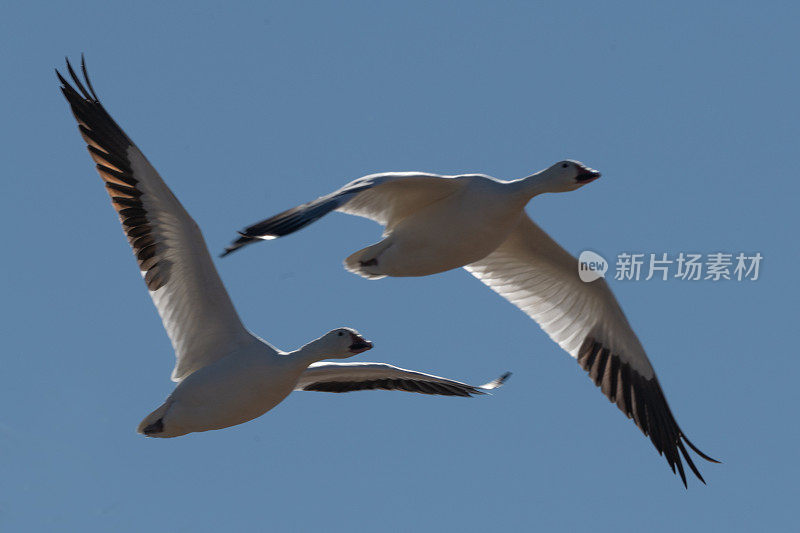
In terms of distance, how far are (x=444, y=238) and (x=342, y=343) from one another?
1.45m

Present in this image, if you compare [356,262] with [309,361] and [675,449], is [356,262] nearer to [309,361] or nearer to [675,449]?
[309,361]

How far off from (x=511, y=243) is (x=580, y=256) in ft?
2.49

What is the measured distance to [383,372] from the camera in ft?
45.6

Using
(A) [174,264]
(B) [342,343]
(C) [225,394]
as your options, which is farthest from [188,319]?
(B) [342,343]

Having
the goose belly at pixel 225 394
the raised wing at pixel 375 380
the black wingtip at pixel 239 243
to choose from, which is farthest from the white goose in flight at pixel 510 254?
the goose belly at pixel 225 394

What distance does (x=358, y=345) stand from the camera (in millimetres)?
12836

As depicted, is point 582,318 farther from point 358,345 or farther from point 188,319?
point 188,319

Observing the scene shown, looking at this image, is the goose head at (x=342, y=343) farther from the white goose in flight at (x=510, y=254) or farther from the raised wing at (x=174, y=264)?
the white goose in flight at (x=510, y=254)

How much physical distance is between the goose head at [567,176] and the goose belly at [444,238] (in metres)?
0.46

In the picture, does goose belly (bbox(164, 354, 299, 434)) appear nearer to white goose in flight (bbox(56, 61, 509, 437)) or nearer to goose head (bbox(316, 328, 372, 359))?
white goose in flight (bbox(56, 61, 509, 437))

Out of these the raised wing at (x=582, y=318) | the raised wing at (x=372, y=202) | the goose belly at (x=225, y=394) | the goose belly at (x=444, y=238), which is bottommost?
the raised wing at (x=582, y=318)

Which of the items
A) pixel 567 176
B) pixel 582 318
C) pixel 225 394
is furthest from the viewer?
pixel 582 318

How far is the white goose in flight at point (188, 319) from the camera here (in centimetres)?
1244

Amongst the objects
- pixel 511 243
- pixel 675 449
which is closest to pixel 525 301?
pixel 511 243
